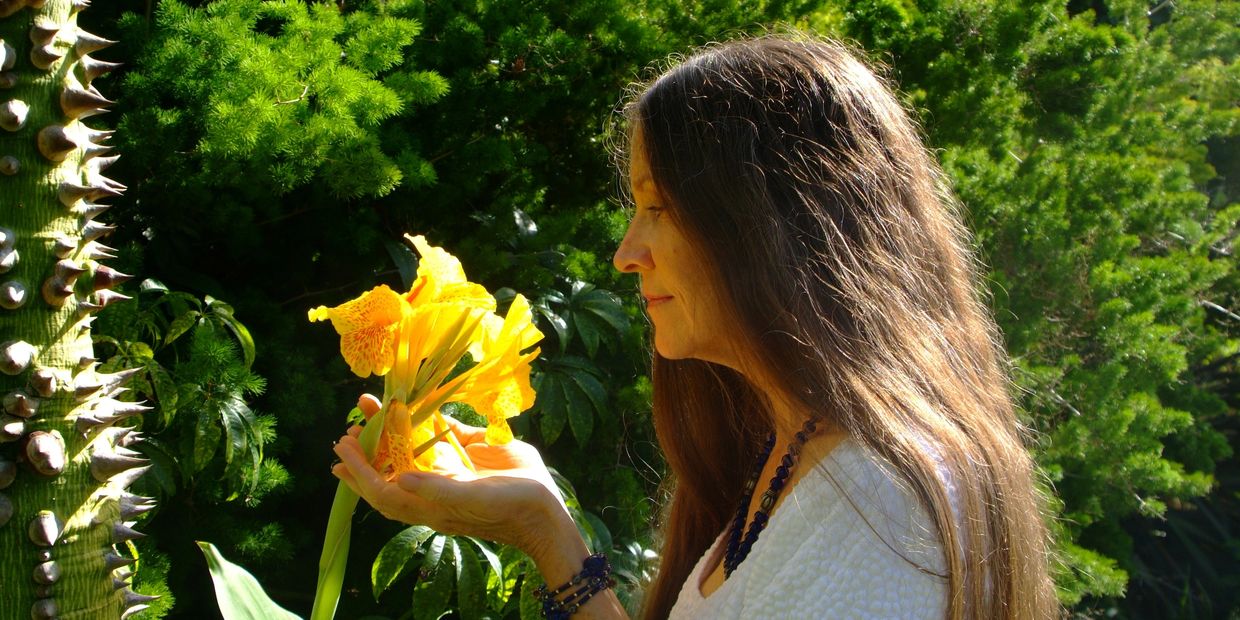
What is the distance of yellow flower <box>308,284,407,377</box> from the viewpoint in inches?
46.3

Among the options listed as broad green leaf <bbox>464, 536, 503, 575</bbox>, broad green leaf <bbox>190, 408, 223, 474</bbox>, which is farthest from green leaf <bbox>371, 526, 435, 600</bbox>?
broad green leaf <bbox>190, 408, 223, 474</bbox>

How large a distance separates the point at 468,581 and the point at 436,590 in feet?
0.21

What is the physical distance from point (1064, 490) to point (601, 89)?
7.64 ft

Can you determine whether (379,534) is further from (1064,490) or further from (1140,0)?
(1140,0)

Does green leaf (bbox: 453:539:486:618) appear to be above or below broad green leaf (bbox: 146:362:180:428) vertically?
below

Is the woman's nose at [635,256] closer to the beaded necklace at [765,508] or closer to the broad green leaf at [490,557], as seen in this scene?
the beaded necklace at [765,508]

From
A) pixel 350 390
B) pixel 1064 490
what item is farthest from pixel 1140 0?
pixel 350 390

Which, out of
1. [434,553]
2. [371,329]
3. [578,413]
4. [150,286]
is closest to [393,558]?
[434,553]

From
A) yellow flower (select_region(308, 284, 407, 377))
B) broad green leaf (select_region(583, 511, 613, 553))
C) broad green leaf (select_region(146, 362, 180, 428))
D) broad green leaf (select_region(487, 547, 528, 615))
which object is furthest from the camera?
broad green leaf (select_region(583, 511, 613, 553))

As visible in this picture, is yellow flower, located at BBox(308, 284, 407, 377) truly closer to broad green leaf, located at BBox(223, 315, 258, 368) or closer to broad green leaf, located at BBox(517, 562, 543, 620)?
broad green leaf, located at BBox(223, 315, 258, 368)

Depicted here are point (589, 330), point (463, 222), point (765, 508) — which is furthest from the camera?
point (463, 222)

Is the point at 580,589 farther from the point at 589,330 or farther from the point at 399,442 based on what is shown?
the point at 589,330

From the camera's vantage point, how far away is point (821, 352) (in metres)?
1.17

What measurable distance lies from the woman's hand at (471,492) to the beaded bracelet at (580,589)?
0.17ft
